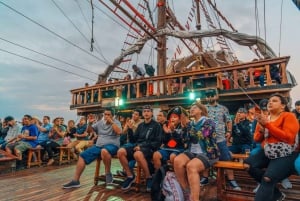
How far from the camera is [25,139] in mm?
4848

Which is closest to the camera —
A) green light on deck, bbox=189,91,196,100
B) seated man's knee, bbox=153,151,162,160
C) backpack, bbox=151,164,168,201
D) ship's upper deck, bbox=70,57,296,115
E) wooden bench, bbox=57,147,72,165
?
backpack, bbox=151,164,168,201

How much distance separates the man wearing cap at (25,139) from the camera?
4.69 metres

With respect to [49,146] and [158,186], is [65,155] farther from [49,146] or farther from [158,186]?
[158,186]

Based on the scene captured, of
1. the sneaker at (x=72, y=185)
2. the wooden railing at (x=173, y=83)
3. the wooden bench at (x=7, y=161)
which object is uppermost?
the wooden railing at (x=173, y=83)

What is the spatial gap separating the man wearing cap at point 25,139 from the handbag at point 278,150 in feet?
15.8

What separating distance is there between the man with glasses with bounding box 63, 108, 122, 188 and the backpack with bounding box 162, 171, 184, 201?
1.11 m

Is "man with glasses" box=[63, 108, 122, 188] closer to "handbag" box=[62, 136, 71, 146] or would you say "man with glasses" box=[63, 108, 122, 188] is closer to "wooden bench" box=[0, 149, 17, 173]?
"wooden bench" box=[0, 149, 17, 173]

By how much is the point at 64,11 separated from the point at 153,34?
3933 mm

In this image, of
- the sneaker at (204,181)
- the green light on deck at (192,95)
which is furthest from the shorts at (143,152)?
the green light on deck at (192,95)

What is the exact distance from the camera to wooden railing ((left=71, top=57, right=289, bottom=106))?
18.3 ft

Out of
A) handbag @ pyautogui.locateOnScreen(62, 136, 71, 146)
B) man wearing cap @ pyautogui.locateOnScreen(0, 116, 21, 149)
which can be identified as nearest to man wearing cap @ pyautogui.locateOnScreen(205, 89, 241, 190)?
handbag @ pyautogui.locateOnScreen(62, 136, 71, 146)

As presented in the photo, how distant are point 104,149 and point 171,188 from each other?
1276 mm

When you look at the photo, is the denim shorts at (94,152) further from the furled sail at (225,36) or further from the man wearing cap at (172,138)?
the furled sail at (225,36)

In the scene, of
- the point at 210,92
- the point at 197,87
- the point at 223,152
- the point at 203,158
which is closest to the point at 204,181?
the point at 223,152
